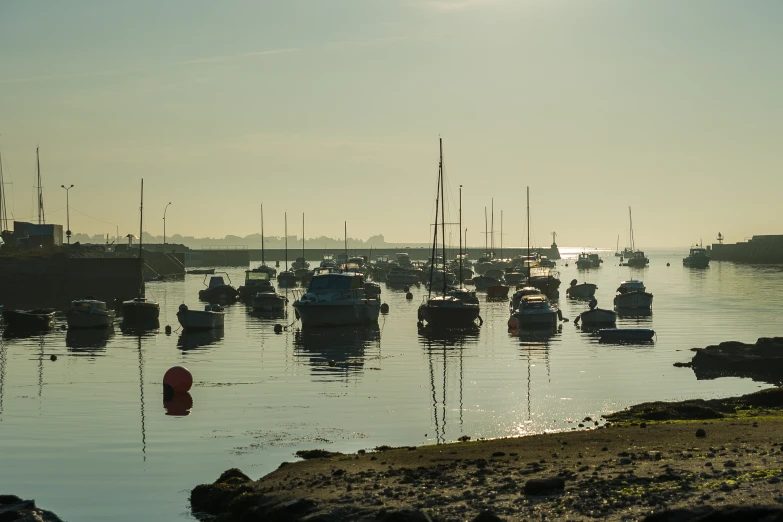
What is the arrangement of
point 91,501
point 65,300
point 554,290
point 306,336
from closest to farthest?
point 91,501, point 306,336, point 65,300, point 554,290

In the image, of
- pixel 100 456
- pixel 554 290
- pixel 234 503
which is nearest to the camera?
pixel 234 503

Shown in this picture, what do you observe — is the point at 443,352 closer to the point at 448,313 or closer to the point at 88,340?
the point at 448,313

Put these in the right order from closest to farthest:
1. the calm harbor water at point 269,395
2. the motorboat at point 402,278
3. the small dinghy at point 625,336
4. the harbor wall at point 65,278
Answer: the calm harbor water at point 269,395 → the small dinghy at point 625,336 → the harbor wall at point 65,278 → the motorboat at point 402,278

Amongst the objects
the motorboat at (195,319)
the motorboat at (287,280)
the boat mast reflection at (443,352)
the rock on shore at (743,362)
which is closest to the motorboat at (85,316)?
the motorboat at (195,319)

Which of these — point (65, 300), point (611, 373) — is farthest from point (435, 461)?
point (65, 300)

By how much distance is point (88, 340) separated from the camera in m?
63.0

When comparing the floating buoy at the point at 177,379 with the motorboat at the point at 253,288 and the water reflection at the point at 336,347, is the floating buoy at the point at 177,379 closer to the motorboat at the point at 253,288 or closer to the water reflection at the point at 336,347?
the water reflection at the point at 336,347

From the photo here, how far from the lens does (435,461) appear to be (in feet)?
71.3

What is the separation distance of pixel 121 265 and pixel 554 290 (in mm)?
50655

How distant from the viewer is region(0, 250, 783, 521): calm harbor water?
24734 millimetres

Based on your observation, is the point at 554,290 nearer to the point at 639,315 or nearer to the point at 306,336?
the point at 639,315

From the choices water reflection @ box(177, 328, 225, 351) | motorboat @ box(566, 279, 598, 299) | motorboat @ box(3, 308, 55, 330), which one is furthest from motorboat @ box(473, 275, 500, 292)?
motorboat @ box(3, 308, 55, 330)

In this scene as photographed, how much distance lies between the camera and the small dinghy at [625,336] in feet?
203

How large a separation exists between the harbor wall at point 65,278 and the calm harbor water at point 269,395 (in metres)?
39.8
